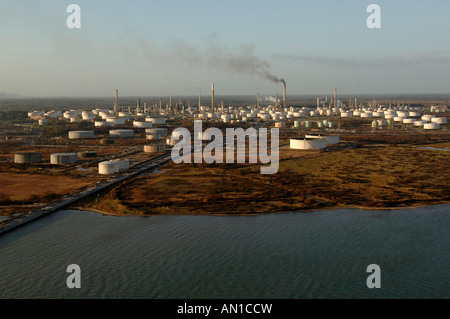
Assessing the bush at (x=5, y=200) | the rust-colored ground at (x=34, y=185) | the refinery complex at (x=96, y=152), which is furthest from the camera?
the rust-colored ground at (x=34, y=185)

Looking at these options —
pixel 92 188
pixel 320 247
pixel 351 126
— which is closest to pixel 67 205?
pixel 92 188

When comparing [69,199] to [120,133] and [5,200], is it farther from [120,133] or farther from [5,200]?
[120,133]

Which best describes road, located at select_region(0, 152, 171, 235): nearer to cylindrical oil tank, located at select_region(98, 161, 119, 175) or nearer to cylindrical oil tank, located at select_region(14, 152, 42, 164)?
cylindrical oil tank, located at select_region(98, 161, 119, 175)

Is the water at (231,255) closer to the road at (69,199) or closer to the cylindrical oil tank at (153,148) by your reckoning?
the road at (69,199)

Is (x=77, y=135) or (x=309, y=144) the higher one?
(x=77, y=135)

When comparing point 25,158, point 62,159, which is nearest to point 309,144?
point 62,159

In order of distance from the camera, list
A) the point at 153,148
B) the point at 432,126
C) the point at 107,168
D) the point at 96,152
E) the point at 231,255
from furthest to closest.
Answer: the point at 432,126, the point at 153,148, the point at 96,152, the point at 107,168, the point at 231,255

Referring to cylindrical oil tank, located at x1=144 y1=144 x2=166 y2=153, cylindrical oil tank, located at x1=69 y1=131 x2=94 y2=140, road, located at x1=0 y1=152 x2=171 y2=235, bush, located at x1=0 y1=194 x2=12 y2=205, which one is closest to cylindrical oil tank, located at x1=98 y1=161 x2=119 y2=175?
road, located at x1=0 y1=152 x2=171 y2=235

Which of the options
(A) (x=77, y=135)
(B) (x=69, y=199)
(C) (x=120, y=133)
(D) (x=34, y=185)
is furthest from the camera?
(C) (x=120, y=133)

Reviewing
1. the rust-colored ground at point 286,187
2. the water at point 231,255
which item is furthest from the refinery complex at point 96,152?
the water at point 231,255
